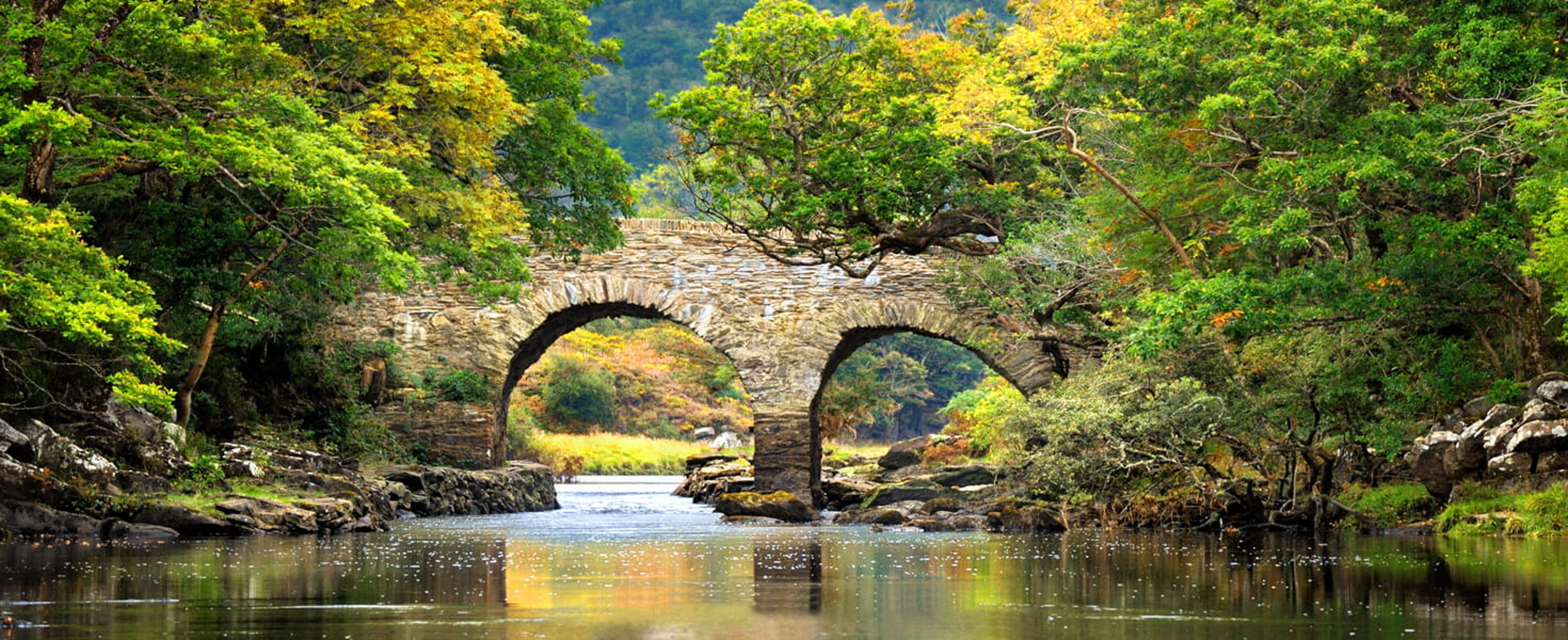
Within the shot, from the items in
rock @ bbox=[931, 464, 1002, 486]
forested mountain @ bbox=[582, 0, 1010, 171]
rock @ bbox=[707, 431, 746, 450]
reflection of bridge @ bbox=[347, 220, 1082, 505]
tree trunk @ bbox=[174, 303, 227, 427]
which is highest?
forested mountain @ bbox=[582, 0, 1010, 171]

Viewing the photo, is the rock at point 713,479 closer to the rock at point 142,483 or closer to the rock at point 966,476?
the rock at point 966,476

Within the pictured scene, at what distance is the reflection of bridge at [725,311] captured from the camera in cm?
2670

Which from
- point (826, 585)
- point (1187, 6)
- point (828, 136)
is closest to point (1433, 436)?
point (1187, 6)

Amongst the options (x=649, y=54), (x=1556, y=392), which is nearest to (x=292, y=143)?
(x=1556, y=392)

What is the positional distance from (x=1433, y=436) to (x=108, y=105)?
14.1m

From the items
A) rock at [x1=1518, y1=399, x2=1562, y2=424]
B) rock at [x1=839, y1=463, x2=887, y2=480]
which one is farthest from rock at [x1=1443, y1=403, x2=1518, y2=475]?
rock at [x1=839, y1=463, x2=887, y2=480]

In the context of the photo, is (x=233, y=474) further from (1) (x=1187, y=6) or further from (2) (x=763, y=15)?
(1) (x=1187, y=6)

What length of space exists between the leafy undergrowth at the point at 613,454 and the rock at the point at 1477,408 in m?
31.7

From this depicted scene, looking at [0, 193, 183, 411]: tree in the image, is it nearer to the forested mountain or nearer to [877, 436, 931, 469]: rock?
[877, 436, 931, 469]: rock

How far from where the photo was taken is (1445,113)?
599 inches

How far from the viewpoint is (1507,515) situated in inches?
588

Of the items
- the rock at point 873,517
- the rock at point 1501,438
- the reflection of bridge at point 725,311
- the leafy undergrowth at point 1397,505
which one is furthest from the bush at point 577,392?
the rock at point 1501,438

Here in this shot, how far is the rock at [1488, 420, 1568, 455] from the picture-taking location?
587 inches

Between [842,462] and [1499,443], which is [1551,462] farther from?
[842,462]
